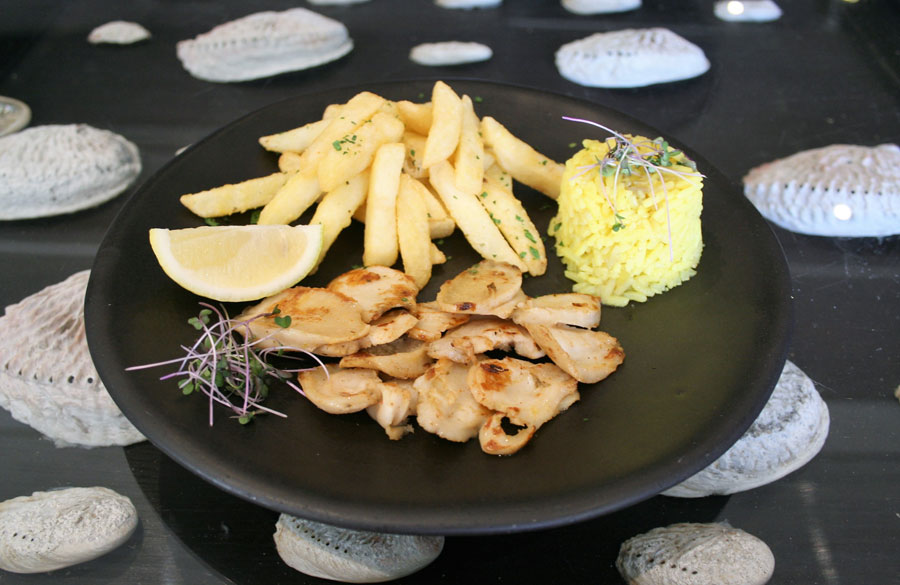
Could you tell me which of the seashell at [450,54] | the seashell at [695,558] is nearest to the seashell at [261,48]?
the seashell at [450,54]

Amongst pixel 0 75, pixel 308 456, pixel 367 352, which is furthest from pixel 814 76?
pixel 0 75

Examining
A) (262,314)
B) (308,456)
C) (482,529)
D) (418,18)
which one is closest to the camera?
(482,529)

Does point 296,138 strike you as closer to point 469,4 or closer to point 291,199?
point 291,199

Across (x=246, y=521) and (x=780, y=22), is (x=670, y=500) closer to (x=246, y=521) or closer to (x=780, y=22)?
(x=246, y=521)

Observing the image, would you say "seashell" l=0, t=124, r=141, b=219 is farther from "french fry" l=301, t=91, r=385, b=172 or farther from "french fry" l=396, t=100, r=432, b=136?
"french fry" l=396, t=100, r=432, b=136

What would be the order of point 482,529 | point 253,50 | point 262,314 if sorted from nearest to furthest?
point 482,529
point 262,314
point 253,50

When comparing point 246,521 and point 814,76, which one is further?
point 814,76

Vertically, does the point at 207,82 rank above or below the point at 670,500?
above
